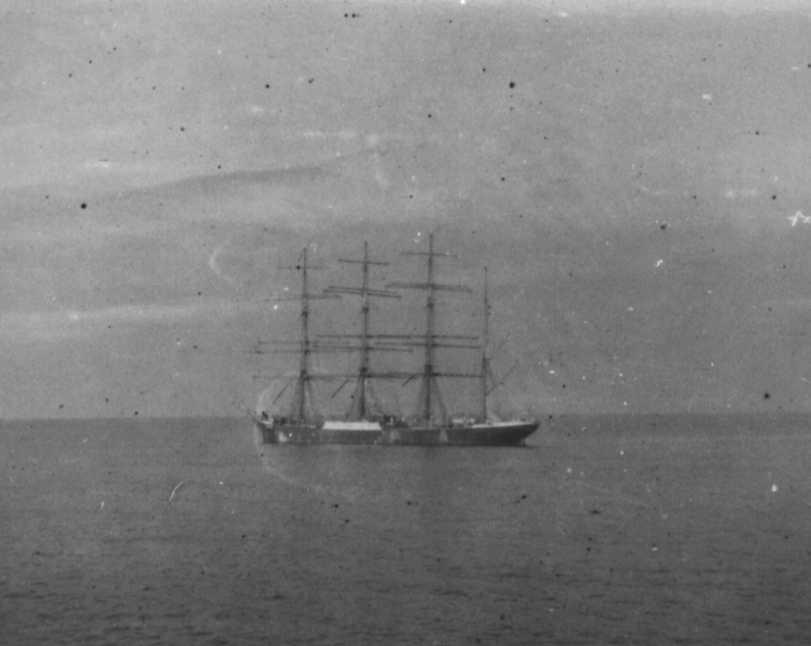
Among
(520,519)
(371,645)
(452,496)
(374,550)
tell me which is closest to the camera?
(371,645)

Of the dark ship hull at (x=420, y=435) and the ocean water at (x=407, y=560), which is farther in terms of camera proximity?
the dark ship hull at (x=420, y=435)

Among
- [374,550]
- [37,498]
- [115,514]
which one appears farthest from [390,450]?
[374,550]

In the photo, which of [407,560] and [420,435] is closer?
[407,560]

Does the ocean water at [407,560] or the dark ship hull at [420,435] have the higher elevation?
the dark ship hull at [420,435]

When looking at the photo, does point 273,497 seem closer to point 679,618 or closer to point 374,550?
point 374,550

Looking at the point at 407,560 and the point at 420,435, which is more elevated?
the point at 420,435
